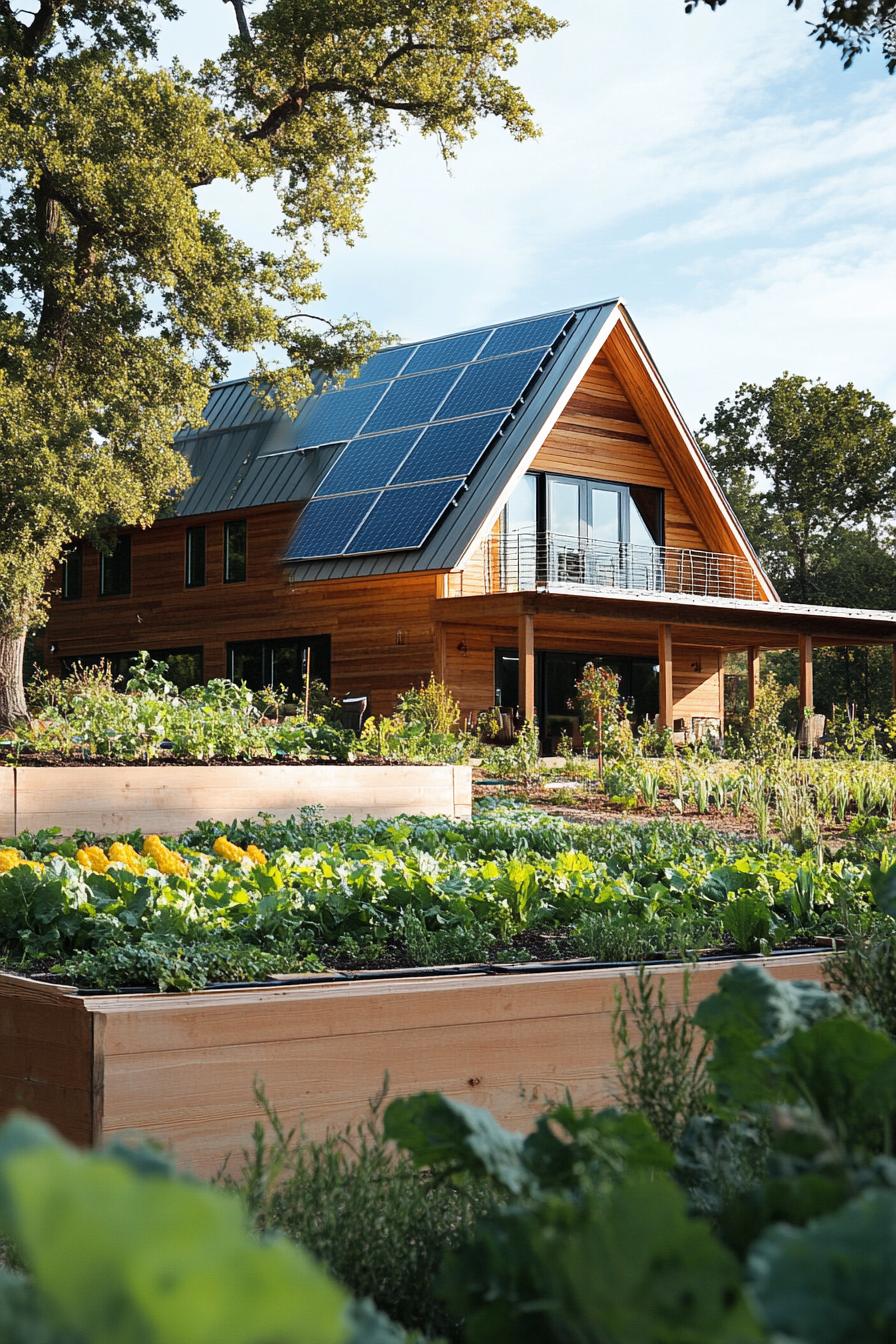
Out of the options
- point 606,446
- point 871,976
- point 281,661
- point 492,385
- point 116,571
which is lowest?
point 871,976

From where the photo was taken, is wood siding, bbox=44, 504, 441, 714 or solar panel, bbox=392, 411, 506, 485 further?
wood siding, bbox=44, 504, 441, 714

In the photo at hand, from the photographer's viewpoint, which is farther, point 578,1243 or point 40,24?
point 40,24

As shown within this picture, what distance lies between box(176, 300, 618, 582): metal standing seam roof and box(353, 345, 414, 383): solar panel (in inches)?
2.5

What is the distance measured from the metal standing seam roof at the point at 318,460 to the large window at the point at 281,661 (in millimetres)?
1368

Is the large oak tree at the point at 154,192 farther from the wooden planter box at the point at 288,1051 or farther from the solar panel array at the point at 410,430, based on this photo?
the wooden planter box at the point at 288,1051

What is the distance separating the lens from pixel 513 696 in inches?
990

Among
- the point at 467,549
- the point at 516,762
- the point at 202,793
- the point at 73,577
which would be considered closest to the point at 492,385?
the point at 467,549

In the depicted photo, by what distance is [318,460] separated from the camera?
2606cm

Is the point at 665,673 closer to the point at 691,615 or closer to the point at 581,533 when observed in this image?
the point at 691,615

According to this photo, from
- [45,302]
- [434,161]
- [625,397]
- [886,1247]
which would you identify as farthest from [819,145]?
[886,1247]

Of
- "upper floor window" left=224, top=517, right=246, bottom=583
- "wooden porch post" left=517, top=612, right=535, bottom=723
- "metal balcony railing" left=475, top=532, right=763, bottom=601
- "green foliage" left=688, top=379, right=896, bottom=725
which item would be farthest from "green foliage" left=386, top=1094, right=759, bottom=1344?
"green foliage" left=688, top=379, right=896, bottom=725

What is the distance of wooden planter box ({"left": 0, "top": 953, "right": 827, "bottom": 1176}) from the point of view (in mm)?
3656

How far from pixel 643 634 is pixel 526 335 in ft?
20.7

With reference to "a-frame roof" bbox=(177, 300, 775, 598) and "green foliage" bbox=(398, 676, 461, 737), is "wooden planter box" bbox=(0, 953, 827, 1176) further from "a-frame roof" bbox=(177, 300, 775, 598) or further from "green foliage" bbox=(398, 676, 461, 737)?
"a-frame roof" bbox=(177, 300, 775, 598)
